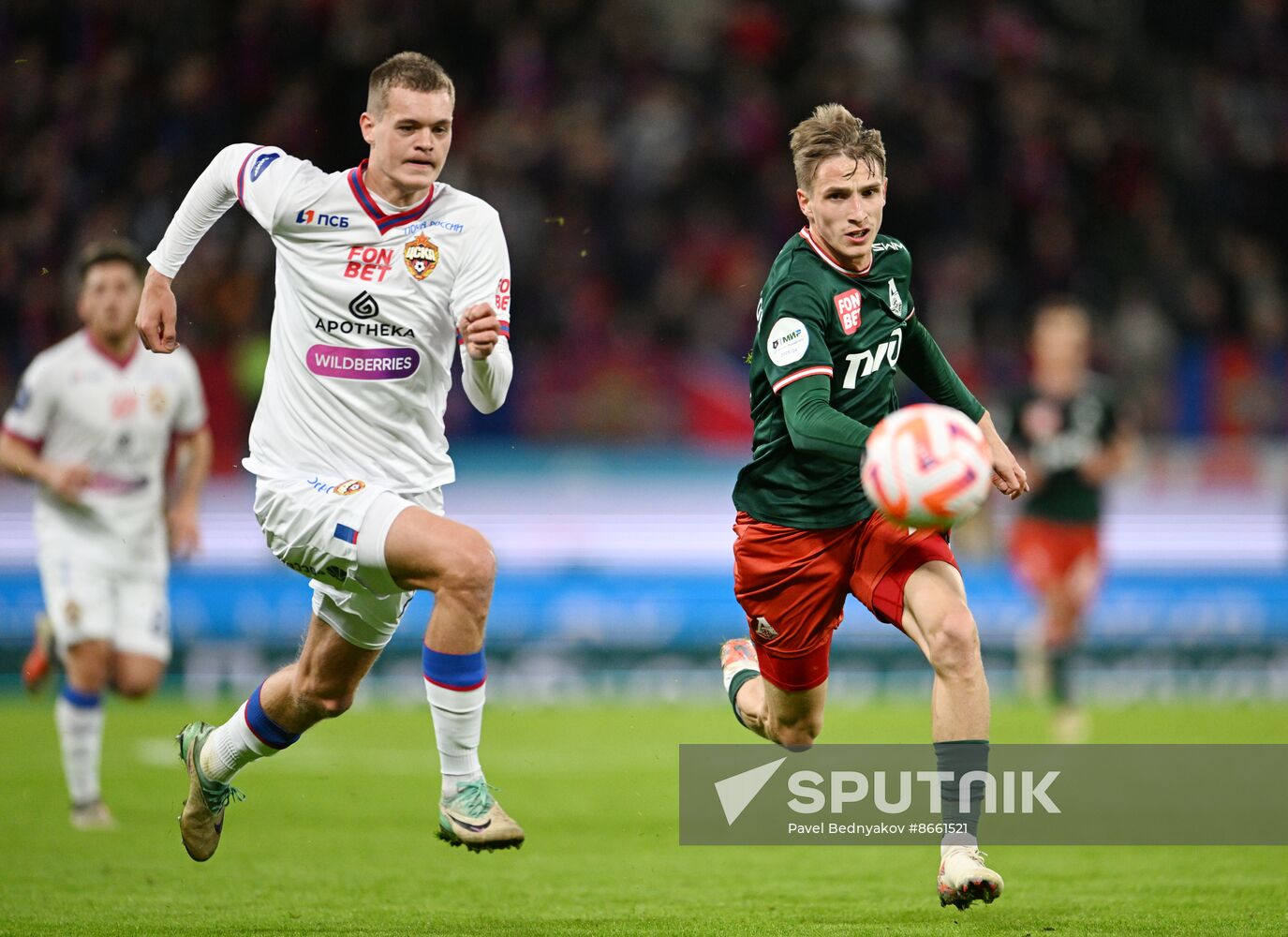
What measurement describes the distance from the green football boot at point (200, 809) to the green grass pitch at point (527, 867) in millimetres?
183

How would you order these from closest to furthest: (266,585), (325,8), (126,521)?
(126,521)
(266,585)
(325,8)

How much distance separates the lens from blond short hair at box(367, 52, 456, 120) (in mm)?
5789

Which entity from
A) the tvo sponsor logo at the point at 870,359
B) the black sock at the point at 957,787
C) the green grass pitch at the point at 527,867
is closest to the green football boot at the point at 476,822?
the green grass pitch at the point at 527,867

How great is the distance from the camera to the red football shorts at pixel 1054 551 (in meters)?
11.7

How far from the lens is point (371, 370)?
5.88 m

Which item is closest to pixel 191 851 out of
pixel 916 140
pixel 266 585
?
pixel 266 585

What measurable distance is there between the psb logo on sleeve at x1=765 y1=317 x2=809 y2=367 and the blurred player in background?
6327mm

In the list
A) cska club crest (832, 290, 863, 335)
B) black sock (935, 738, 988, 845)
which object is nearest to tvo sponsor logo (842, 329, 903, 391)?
cska club crest (832, 290, 863, 335)

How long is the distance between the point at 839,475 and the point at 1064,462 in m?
6.10

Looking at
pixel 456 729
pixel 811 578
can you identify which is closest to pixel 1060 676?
pixel 811 578

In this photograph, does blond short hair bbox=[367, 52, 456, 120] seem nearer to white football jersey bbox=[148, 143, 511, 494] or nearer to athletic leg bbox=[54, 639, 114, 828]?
white football jersey bbox=[148, 143, 511, 494]

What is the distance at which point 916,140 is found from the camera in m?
15.6

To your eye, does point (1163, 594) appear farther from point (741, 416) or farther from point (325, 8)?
point (325, 8)

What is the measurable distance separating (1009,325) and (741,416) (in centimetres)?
263
